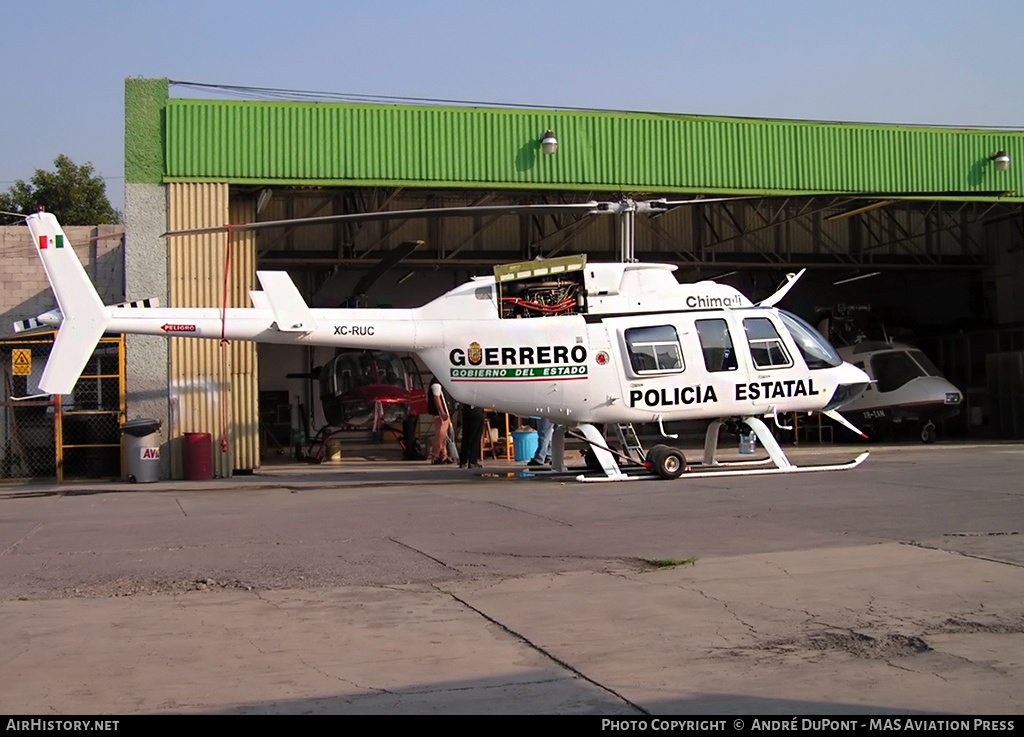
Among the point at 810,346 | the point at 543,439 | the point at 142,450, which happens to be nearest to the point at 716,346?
the point at 810,346

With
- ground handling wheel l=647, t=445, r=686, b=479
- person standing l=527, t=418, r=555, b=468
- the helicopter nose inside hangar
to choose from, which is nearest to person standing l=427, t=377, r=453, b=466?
person standing l=527, t=418, r=555, b=468

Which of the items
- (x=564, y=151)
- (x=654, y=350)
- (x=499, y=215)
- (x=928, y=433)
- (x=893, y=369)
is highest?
(x=564, y=151)

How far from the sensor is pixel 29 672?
16.9ft

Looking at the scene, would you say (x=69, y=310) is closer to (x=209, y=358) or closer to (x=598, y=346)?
(x=209, y=358)

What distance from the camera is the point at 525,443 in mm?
21891

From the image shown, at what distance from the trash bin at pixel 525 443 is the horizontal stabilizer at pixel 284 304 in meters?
8.02

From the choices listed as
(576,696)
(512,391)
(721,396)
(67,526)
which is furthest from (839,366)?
(576,696)

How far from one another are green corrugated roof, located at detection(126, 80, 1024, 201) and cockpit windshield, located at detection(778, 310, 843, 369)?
705cm

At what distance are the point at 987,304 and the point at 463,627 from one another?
28109 millimetres

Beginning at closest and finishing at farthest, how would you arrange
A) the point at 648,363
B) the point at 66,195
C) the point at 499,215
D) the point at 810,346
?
the point at 648,363
the point at 810,346
the point at 499,215
the point at 66,195

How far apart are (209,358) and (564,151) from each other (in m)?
8.62

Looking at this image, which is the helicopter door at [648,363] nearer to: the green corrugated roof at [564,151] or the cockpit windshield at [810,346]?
the cockpit windshield at [810,346]
